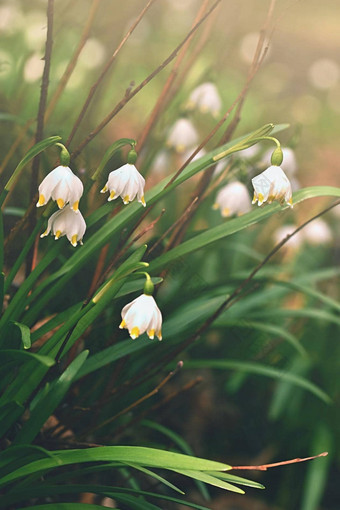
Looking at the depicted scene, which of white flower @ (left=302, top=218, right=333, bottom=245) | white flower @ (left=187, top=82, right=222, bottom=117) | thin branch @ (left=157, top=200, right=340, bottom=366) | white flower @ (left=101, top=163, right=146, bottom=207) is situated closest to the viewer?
white flower @ (left=101, top=163, right=146, bottom=207)

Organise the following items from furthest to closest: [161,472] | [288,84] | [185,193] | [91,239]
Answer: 1. [288,84]
2. [185,193]
3. [161,472]
4. [91,239]

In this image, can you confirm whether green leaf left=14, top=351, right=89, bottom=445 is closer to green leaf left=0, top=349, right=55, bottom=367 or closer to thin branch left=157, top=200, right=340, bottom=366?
green leaf left=0, top=349, right=55, bottom=367

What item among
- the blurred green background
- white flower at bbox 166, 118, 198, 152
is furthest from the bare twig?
white flower at bbox 166, 118, 198, 152

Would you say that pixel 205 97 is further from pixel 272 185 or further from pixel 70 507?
pixel 70 507

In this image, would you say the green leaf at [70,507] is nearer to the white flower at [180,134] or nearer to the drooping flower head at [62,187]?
the drooping flower head at [62,187]

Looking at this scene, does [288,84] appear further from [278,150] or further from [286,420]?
[278,150]

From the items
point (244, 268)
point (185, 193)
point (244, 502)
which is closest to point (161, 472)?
point (244, 502)
